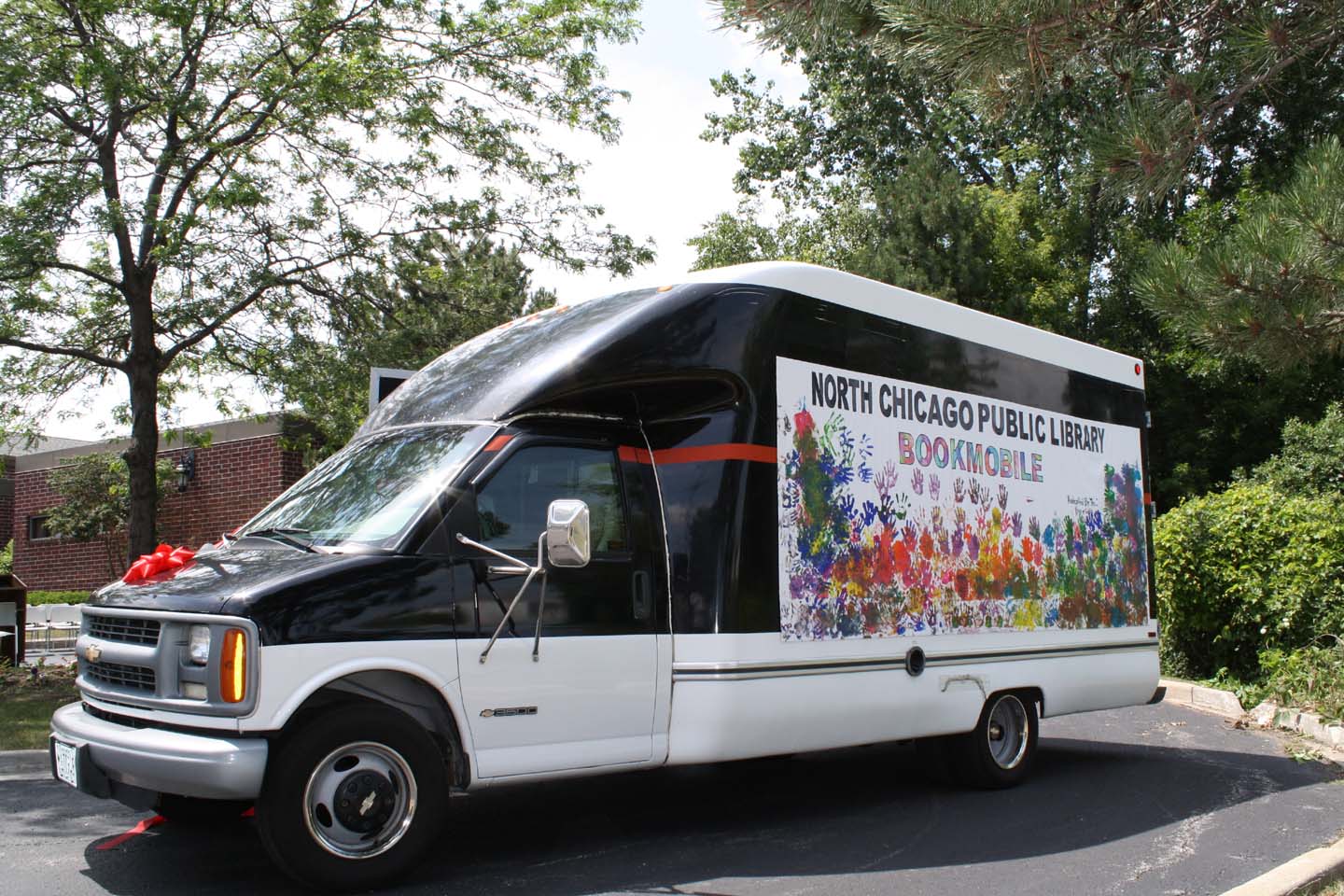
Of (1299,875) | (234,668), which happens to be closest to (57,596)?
(234,668)

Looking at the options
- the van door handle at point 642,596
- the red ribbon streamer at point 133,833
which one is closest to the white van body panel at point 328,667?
the van door handle at point 642,596

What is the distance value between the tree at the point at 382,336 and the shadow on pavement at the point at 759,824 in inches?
276

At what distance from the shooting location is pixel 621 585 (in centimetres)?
618

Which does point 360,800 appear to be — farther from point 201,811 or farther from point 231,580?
point 201,811

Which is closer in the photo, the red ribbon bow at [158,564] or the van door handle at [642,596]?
the red ribbon bow at [158,564]

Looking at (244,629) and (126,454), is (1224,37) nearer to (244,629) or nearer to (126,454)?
(244,629)

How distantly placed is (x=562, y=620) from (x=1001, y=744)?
3.85 meters

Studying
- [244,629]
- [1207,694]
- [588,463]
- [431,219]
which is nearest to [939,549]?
[588,463]

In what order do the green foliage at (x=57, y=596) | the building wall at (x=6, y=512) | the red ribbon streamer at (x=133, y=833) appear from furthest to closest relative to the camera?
the building wall at (x=6, y=512), the green foliage at (x=57, y=596), the red ribbon streamer at (x=133, y=833)

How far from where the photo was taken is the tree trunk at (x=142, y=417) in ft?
42.8

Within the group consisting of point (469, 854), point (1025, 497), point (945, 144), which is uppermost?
point (945, 144)

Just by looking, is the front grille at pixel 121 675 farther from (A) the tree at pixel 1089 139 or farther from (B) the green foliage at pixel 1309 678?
(B) the green foliage at pixel 1309 678

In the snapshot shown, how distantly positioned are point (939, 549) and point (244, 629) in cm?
433

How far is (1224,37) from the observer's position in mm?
8914
